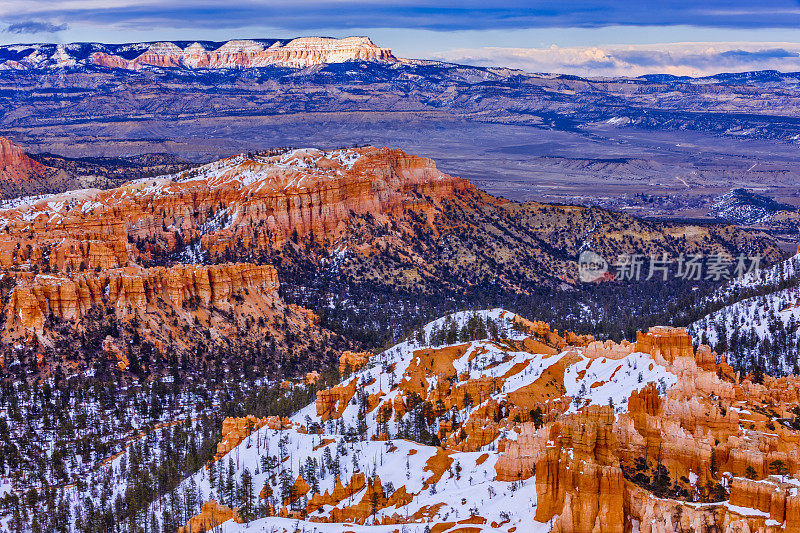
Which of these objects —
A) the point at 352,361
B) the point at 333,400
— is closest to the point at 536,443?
the point at 333,400

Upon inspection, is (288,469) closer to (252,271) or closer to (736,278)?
A: (252,271)

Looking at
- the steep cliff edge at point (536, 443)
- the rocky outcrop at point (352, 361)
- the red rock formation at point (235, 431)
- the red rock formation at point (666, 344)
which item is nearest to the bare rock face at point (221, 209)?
the rocky outcrop at point (352, 361)

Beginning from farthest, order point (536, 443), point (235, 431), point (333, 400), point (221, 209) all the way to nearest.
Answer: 1. point (221, 209)
2. point (333, 400)
3. point (235, 431)
4. point (536, 443)

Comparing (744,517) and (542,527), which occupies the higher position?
(744,517)

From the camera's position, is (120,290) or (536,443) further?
(120,290)

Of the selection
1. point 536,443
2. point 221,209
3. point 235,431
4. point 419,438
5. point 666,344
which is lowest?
point 235,431

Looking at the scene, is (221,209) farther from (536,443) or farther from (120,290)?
(536,443)

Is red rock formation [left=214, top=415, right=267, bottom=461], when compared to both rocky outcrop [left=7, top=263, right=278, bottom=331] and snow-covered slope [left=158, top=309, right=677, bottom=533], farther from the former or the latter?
rocky outcrop [left=7, top=263, right=278, bottom=331]

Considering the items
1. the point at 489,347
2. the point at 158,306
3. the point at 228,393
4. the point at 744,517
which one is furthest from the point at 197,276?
the point at 744,517

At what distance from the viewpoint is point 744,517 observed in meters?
49.8

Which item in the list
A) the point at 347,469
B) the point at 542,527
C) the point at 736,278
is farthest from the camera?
the point at 736,278

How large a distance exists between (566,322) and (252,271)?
46.6 m

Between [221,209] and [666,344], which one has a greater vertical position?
[666,344]

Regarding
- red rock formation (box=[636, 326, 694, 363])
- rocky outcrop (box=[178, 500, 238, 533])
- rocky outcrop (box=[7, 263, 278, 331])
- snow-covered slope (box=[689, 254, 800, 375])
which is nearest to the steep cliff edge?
red rock formation (box=[636, 326, 694, 363])
